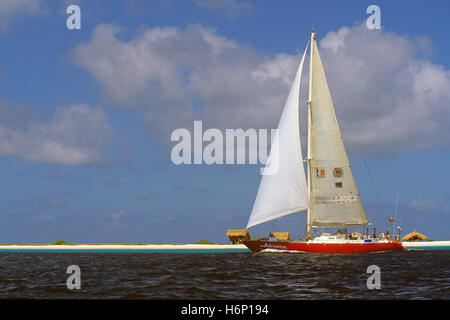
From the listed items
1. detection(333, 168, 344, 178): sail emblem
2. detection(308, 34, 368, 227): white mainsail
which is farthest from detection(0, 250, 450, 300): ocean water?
detection(333, 168, 344, 178): sail emblem

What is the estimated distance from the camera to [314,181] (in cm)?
5141

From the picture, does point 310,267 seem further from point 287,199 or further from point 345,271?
point 287,199

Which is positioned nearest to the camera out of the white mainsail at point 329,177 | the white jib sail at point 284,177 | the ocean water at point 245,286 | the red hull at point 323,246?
the ocean water at point 245,286

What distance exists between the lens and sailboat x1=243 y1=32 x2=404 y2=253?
1967 inches

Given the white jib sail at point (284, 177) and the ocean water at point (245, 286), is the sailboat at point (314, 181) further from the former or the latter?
the ocean water at point (245, 286)

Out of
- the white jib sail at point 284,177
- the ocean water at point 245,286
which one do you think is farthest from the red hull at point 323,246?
the ocean water at point 245,286

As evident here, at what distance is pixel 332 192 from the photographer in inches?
2021

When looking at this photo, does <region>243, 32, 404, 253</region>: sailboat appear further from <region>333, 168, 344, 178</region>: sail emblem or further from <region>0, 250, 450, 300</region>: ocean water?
<region>0, 250, 450, 300</region>: ocean water

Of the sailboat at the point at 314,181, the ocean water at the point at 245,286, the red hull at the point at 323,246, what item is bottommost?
the red hull at the point at 323,246

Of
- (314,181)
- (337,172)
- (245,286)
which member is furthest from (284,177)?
(245,286)

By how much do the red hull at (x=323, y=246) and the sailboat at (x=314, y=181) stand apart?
0.35ft

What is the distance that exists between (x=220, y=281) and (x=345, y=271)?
985cm

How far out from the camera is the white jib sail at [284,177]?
49.8 m
